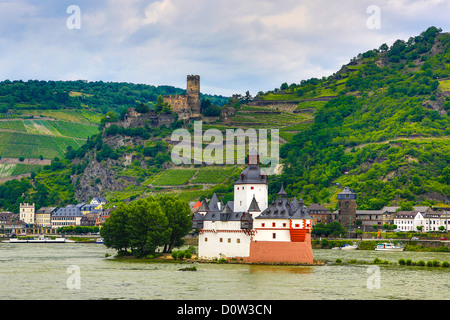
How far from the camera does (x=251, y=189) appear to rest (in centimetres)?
7981

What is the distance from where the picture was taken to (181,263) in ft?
261

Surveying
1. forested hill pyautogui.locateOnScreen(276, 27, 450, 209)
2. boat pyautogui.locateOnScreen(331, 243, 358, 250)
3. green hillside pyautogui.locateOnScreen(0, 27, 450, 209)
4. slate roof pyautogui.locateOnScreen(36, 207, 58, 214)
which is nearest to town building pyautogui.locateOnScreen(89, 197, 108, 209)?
green hillside pyautogui.locateOnScreen(0, 27, 450, 209)

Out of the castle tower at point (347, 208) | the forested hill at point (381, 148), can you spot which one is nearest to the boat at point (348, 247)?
the castle tower at point (347, 208)

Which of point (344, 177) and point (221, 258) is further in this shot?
point (344, 177)

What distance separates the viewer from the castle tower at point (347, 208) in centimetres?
13100

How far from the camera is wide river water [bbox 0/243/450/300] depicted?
55781 mm

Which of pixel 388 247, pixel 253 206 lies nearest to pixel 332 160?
pixel 388 247

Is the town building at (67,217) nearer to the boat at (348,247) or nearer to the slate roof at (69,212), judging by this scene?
the slate roof at (69,212)

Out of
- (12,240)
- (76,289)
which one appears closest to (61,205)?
(12,240)

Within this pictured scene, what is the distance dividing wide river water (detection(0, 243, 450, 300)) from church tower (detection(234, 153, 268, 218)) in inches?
268

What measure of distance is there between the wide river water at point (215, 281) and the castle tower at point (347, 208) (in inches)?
2008
